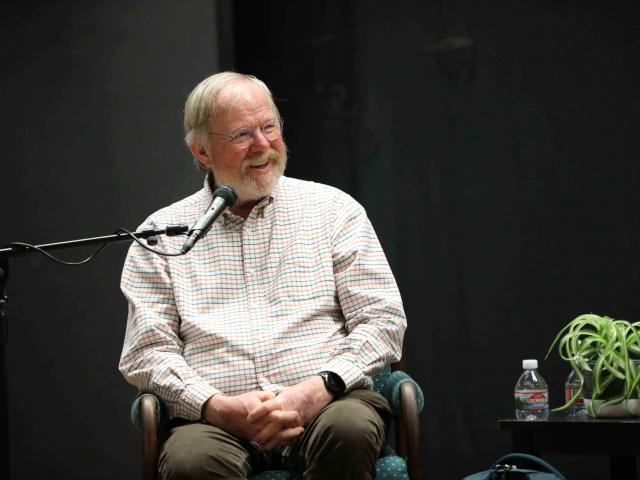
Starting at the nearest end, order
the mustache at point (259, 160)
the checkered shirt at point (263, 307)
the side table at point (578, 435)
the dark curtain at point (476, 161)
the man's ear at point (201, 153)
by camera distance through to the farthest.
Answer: the checkered shirt at point (263, 307)
the side table at point (578, 435)
the mustache at point (259, 160)
the man's ear at point (201, 153)
the dark curtain at point (476, 161)

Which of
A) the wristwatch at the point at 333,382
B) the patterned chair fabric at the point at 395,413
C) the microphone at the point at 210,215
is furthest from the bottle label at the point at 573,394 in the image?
the microphone at the point at 210,215

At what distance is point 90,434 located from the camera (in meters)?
4.25

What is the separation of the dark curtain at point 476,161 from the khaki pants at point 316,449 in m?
1.64

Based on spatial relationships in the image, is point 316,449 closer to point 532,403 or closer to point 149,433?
point 149,433

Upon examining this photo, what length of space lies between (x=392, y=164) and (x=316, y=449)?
2002mm

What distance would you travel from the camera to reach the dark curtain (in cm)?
404

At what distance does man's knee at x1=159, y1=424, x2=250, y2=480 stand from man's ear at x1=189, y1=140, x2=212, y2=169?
960 mm

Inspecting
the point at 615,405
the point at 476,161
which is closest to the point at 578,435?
the point at 615,405

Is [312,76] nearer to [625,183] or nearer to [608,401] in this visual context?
[625,183]

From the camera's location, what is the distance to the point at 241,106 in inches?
122

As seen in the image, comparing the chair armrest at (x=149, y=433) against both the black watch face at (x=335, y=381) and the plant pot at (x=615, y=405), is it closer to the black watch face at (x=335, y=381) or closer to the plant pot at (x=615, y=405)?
the black watch face at (x=335, y=381)

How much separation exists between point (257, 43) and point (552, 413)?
2.12 meters

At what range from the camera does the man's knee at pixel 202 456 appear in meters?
2.46

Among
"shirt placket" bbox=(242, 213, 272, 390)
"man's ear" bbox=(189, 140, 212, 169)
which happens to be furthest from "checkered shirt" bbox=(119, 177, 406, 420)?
"man's ear" bbox=(189, 140, 212, 169)
